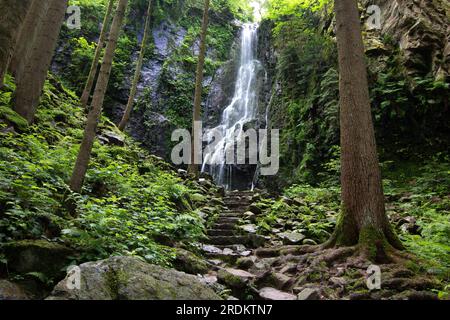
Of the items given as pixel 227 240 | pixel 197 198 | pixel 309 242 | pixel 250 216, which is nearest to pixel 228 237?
pixel 227 240

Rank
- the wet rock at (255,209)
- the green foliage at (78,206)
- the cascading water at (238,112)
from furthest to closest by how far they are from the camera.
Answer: the cascading water at (238,112) < the wet rock at (255,209) < the green foliage at (78,206)

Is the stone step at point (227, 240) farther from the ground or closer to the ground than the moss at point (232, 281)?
farther from the ground

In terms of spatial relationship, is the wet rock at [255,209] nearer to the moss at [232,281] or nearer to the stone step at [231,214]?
the stone step at [231,214]

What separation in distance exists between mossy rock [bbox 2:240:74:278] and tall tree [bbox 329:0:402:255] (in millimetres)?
4158

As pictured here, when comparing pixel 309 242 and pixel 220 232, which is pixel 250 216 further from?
pixel 309 242

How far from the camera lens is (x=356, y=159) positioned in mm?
5656

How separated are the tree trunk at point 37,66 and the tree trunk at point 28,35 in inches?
20.1

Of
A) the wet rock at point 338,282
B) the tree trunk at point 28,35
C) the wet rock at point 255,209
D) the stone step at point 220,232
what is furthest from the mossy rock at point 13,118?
the wet rock at point 338,282

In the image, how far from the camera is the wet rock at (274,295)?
4.34 meters

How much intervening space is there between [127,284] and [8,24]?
311 centimetres

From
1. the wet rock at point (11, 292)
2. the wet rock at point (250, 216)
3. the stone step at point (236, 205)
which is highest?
the stone step at point (236, 205)

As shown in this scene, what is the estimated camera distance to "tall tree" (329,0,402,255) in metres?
5.25

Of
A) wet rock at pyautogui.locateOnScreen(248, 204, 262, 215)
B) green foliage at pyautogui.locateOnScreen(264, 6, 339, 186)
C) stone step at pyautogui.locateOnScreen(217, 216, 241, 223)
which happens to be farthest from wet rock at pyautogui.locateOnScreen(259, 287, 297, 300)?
green foliage at pyautogui.locateOnScreen(264, 6, 339, 186)

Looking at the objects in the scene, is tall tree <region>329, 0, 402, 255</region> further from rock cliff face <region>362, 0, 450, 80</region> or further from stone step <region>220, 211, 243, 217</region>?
rock cliff face <region>362, 0, 450, 80</region>
